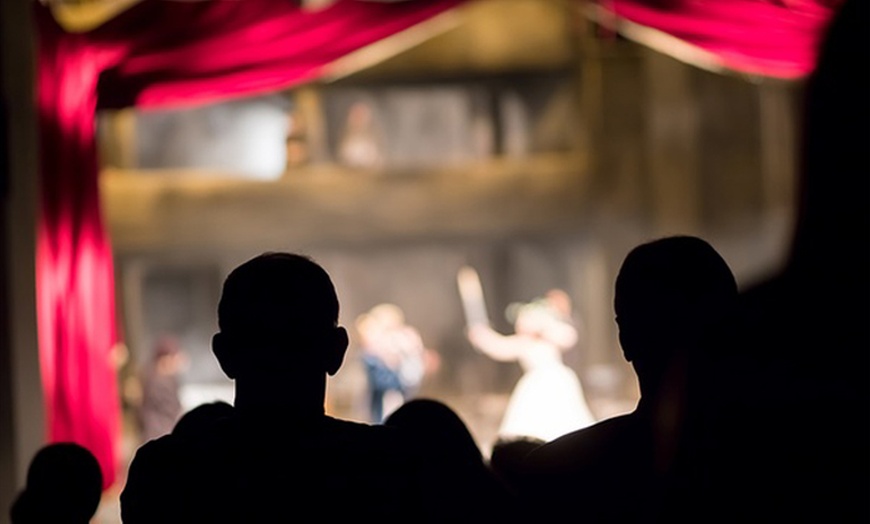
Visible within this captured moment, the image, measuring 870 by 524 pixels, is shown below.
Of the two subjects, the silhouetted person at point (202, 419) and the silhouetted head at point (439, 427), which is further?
the silhouetted head at point (439, 427)

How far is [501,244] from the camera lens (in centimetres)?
1038

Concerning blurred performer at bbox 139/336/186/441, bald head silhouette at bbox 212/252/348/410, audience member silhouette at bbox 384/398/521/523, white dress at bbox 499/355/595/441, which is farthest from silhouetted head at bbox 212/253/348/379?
blurred performer at bbox 139/336/186/441

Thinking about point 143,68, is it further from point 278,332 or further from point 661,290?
point 661,290

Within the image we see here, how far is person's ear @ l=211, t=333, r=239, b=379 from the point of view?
4.20ft

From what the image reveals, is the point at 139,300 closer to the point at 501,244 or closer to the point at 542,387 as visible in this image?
the point at 501,244

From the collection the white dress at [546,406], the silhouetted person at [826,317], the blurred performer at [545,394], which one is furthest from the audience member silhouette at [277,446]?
the white dress at [546,406]

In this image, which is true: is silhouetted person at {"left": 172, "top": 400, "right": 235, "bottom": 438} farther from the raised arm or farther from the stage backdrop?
the raised arm

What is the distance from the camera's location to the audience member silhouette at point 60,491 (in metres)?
1.53

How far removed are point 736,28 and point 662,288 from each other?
3640 mm

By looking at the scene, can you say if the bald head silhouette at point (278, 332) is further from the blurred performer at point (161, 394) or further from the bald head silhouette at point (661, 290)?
the blurred performer at point (161, 394)

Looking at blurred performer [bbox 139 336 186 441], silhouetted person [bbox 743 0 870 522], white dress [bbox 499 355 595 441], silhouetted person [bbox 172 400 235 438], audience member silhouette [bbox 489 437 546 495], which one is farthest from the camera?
blurred performer [bbox 139 336 186 441]

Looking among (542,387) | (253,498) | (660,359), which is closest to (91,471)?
(253,498)

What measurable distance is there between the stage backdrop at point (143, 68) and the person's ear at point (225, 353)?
10.1ft

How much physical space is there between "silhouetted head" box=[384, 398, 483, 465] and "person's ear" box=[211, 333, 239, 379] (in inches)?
7.8
